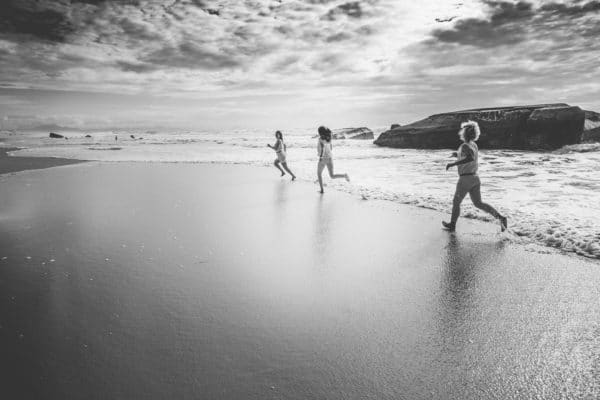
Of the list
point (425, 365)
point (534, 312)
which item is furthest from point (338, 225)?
point (425, 365)

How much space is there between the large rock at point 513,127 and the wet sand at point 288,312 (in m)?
17.5

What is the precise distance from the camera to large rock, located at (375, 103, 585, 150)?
63.8ft

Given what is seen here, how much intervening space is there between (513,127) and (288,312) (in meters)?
22.0

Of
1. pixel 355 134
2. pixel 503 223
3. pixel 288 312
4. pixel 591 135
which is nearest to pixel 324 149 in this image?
pixel 503 223

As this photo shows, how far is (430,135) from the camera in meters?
23.7

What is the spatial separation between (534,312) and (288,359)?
2376 millimetres

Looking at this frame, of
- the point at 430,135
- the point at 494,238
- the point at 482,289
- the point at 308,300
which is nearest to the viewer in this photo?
the point at 308,300

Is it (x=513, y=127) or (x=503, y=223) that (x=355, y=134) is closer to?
(x=513, y=127)

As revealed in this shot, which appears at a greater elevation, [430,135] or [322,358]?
[430,135]

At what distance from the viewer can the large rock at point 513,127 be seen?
1944cm

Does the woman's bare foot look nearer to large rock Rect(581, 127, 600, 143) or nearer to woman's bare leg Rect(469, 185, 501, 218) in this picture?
woman's bare leg Rect(469, 185, 501, 218)

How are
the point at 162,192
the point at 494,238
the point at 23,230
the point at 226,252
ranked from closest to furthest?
1. the point at 226,252
2. the point at 494,238
3. the point at 23,230
4. the point at 162,192

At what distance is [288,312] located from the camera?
3305mm

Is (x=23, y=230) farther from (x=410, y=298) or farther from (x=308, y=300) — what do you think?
(x=410, y=298)
